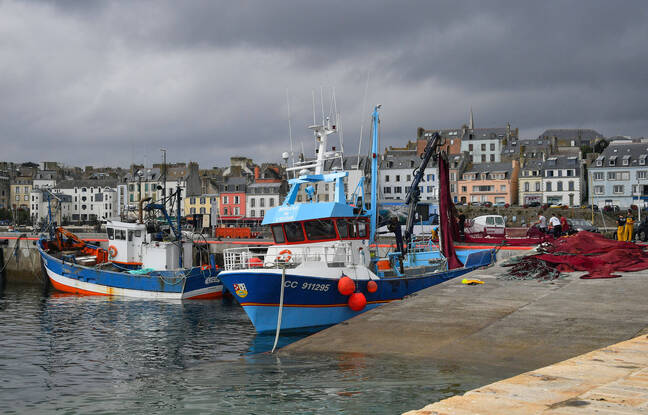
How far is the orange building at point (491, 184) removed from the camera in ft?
262

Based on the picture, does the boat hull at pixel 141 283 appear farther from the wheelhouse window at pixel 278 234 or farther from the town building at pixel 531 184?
the town building at pixel 531 184

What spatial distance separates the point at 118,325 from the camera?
22203mm

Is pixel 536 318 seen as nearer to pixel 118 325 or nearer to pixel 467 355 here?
pixel 467 355

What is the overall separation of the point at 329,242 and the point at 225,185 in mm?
68056

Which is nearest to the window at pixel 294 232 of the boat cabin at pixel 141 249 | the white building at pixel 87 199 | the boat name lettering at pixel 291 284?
the boat name lettering at pixel 291 284

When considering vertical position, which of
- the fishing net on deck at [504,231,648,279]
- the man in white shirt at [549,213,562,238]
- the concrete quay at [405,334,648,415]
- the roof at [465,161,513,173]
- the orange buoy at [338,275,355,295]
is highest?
the roof at [465,161,513,173]

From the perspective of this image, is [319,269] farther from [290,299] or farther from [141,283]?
[141,283]

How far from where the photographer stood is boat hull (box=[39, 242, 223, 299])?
2921 cm

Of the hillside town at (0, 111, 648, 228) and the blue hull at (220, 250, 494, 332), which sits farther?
the hillside town at (0, 111, 648, 228)

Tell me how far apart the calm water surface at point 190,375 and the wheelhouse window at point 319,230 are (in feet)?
11.9

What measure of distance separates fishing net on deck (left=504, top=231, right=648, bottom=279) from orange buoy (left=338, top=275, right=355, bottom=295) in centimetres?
458

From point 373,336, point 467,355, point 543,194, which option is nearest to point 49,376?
point 373,336

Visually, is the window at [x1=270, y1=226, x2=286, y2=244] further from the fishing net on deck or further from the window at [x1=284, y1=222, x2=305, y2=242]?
the fishing net on deck

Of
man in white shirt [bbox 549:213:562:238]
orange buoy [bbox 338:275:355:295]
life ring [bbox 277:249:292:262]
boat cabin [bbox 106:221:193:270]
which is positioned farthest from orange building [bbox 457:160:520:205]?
orange buoy [bbox 338:275:355:295]
